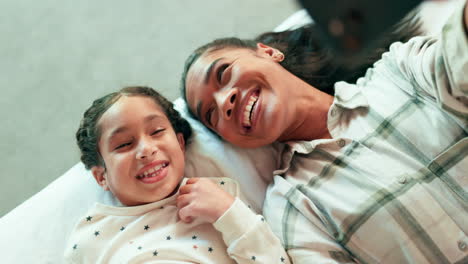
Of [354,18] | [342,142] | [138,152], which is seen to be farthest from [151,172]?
[354,18]

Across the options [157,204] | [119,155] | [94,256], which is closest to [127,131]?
[119,155]

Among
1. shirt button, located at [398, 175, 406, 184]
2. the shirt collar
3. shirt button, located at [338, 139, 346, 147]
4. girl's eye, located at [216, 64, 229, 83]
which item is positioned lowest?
shirt button, located at [398, 175, 406, 184]

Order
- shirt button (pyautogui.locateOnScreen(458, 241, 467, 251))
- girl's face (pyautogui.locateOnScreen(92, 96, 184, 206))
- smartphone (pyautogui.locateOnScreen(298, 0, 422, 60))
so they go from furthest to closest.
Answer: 1. girl's face (pyautogui.locateOnScreen(92, 96, 184, 206))
2. shirt button (pyautogui.locateOnScreen(458, 241, 467, 251))
3. smartphone (pyautogui.locateOnScreen(298, 0, 422, 60))

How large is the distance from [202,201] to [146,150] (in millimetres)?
177

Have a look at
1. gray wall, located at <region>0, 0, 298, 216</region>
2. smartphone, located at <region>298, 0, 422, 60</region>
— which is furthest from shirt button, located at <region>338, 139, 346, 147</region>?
gray wall, located at <region>0, 0, 298, 216</region>

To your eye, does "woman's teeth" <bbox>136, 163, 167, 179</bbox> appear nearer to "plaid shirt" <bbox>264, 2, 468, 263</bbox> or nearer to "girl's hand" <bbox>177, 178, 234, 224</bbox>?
"girl's hand" <bbox>177, 178, 234, 224</bbox>

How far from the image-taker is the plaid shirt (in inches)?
35.8

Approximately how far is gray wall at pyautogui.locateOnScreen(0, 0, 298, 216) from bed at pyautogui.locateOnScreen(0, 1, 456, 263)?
51 centimetres

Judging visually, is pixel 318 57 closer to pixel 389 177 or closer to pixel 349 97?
pixel 349 97

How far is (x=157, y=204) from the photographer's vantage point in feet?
3.46

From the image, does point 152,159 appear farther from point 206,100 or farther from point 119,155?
point 206,100

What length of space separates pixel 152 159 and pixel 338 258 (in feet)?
1.60

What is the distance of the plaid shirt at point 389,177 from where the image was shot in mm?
909

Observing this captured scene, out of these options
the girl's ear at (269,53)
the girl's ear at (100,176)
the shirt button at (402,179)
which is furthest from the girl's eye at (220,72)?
the shirt button at (402,179)
